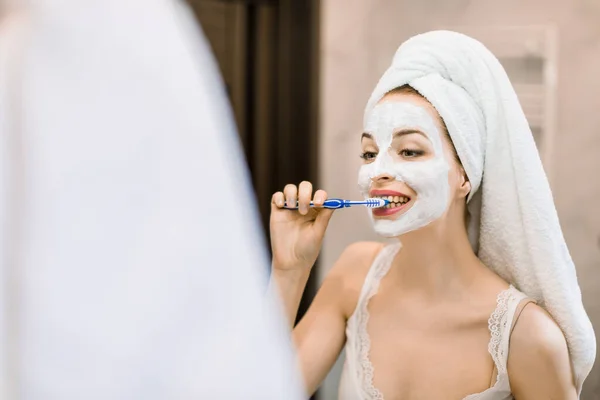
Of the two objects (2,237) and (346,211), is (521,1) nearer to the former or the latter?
(346,211)

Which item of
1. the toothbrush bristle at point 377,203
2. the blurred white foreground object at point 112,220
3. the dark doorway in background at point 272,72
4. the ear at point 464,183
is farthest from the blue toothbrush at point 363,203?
the blurred white foreground object at point 112,220

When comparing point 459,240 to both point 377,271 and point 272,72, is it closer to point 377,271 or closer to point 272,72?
point 377,271

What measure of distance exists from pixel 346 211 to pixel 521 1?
50 cm

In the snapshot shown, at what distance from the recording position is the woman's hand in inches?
35.6

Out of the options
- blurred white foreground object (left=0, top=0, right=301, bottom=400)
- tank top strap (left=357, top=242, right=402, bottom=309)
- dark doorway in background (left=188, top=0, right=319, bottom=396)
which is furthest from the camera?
dark doorway in background (left=188, top=0, right=319, bottom=396)

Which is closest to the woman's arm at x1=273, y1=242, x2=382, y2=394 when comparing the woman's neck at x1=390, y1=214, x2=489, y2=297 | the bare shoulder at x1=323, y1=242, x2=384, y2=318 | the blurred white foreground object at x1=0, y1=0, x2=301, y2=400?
the bare shoulder at x1=323, y1=242, x2=384, y2=318

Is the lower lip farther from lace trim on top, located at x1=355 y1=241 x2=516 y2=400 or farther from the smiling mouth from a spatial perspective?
lace trim on top, located at x1=355 y1=241 x2=516 y2=400

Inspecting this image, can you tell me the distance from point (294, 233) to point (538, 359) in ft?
1.26

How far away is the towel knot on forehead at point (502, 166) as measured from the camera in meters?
0.85

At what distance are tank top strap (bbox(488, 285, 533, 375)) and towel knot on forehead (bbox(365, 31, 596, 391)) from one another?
0.03 metres

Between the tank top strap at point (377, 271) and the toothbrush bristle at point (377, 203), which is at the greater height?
the toothbrush bristle at point (377, 203)

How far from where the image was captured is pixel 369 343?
3.26ft

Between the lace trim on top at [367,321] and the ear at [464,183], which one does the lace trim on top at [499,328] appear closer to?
the lace trim on top at [367,321]

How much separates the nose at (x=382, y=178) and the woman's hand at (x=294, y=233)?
8 centimetres
